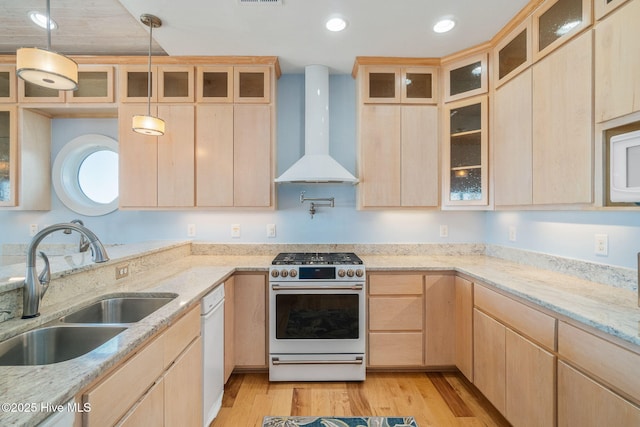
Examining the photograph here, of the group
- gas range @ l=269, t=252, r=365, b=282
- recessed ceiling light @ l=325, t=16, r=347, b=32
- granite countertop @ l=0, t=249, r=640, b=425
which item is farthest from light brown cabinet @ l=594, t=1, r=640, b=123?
gas range @ l=269, t=252, r=365, b=282

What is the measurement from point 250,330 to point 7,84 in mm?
3078

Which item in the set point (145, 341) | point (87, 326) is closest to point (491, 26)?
point (145, 341)

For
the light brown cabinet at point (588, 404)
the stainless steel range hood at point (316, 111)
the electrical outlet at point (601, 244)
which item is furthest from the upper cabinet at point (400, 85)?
the light brown cabinet at point (588, 404)

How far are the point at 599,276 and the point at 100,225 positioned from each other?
410cm

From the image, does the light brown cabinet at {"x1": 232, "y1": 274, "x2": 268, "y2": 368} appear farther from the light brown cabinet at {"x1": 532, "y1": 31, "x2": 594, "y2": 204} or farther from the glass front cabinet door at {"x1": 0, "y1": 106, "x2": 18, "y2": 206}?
the glass front cabinet door at {"x1": 0, "y1": 106, "x2": 18, "y2": 206}

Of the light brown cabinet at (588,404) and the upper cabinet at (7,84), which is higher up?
the upper cabinet at (7,84)

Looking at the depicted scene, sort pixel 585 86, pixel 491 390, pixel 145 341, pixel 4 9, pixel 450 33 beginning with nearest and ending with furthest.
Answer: pixel 145 341 → pixel 585 86 → pixel 491 390 → pixel 4 9 → pixel 450 33

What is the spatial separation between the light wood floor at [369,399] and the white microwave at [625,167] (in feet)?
5.16

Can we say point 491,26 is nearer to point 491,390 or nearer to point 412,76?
point 412,76

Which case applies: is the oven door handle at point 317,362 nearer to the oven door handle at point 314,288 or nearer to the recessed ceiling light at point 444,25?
the oven door handle at point 314,288

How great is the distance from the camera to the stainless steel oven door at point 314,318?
2184mm

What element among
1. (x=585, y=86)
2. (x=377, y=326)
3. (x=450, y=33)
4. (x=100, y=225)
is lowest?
(x=377, y=326)

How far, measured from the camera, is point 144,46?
99.2 inches

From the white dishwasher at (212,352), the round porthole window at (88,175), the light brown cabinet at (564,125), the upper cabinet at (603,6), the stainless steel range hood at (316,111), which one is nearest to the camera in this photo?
the upper cabinet at (603,6)
